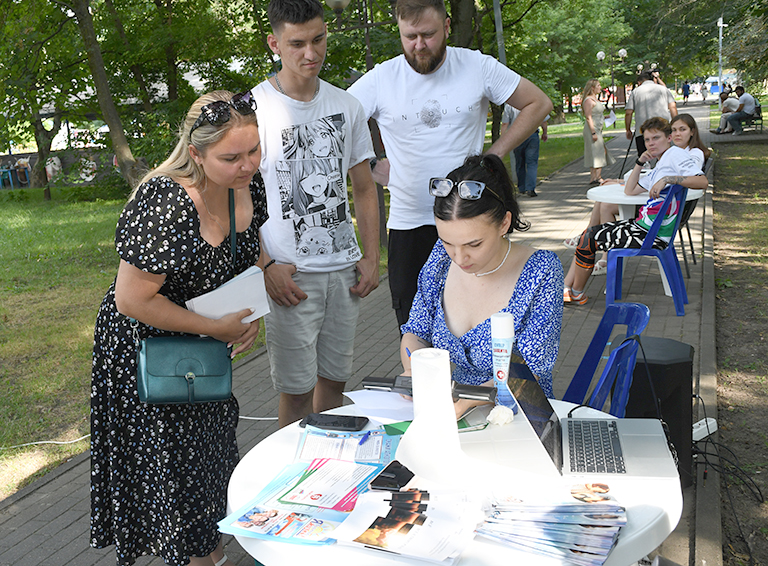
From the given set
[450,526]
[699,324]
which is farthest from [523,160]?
[450,526]

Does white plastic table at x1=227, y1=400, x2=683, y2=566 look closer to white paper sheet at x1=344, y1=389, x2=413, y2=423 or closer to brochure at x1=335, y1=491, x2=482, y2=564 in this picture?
brochure at x1=335, y1=491, x2=482, y2=564

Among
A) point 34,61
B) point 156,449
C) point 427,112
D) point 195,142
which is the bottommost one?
point 156,449

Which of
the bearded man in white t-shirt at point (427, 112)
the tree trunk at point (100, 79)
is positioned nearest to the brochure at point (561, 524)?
the bearded man in white t-shirt at point (427, 112)

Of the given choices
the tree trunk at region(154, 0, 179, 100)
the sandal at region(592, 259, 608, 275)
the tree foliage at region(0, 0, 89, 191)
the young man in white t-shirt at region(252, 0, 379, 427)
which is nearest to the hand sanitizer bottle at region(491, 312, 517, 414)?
the young man in white t-shirt at region(252, 0, 379, 427)

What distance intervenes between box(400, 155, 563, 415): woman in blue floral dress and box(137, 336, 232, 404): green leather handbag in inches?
27.3

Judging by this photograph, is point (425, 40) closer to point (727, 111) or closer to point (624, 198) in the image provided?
point (624, 198)

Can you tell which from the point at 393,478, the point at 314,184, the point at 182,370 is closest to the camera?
the point at 393,478

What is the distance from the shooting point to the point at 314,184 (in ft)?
9.84

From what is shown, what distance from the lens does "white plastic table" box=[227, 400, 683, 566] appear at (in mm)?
1538

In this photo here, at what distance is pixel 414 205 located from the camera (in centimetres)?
356

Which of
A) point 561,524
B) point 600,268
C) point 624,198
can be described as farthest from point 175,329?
point 600,268

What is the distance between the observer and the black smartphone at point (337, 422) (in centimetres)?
217

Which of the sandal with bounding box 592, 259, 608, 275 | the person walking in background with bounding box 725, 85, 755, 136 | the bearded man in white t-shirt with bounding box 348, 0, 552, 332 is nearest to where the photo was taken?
the bearded man in white t-shirt with bounding box 348, 0, 552, 332

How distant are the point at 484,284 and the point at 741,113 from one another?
23.5 metres
